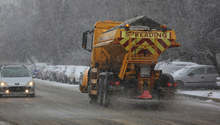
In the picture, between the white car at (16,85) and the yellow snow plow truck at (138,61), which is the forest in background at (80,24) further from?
the yellow snow plow truck at (138,61)

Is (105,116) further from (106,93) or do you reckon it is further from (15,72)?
(15,72)

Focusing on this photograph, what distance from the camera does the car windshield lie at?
24817 millimetres

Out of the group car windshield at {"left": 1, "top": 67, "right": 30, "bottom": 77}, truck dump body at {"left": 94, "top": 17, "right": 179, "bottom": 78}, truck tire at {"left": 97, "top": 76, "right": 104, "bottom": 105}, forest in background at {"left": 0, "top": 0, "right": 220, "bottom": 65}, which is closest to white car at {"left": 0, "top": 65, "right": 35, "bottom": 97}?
car windshield at {"left": 1, "top": 67, "right": 30, "bottom": 77}

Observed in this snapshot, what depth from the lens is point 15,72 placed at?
25234 millimetres

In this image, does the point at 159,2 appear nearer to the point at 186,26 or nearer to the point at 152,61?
the point at 186,26

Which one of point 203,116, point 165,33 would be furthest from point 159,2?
point 203,116

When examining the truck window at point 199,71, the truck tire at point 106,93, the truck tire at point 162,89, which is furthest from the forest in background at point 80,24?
the truck tire at point 106,93

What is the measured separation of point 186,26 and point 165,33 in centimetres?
1520

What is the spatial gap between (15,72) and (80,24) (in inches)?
1647

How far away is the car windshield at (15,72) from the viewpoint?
2482 centimetres

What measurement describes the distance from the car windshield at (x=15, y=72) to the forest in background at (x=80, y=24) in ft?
37.3

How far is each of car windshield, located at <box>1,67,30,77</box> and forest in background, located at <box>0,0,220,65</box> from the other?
11.4 meters

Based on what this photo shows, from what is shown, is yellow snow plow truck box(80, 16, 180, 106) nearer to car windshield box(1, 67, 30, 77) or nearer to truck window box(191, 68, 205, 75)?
car windshield box(1, 67, 30, 77)

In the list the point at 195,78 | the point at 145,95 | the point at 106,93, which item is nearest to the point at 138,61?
the point at 145,95
